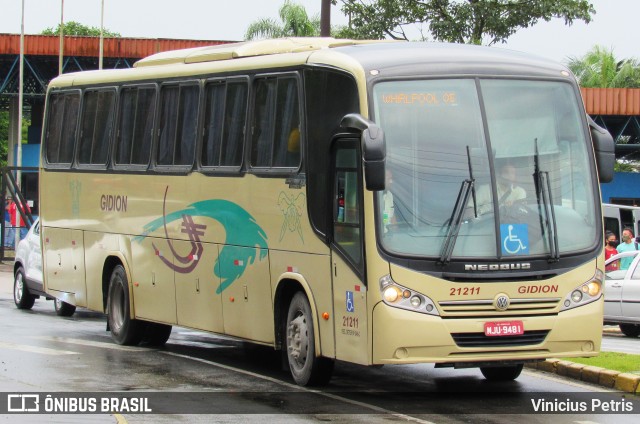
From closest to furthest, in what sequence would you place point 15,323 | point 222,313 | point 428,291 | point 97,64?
1. point 428,291
2. point 222,313
3. point 15,323
4. point 97,64

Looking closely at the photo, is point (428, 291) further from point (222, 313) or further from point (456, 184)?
point (222, 313)

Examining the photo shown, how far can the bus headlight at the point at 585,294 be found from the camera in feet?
40.3

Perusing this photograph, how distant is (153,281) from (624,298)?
9.26m

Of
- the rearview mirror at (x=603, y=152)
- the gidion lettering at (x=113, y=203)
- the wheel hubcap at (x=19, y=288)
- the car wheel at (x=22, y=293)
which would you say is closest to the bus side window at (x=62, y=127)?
the gidion lettering at (x=113, y=203)

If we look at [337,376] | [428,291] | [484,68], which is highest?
[484,68]

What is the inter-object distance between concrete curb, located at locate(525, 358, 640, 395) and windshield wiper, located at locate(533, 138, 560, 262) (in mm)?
2189

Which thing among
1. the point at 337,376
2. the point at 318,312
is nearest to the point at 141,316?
the point at 337,376

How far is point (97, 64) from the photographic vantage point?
59.0 metres

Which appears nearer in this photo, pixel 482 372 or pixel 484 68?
pixel 484 68

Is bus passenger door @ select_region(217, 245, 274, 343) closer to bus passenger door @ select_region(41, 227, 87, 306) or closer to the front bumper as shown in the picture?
the front bumper

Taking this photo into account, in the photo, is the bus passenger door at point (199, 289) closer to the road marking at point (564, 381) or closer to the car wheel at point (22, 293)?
the road marking at point (564, 381)

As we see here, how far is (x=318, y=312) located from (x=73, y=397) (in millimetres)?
2449

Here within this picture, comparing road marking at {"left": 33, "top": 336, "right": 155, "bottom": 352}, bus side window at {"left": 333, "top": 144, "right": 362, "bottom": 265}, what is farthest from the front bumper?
road marking at {"left": 33, "top": 336, "right": 155, "bottom": 352}

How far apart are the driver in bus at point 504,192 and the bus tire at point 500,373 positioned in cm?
253
